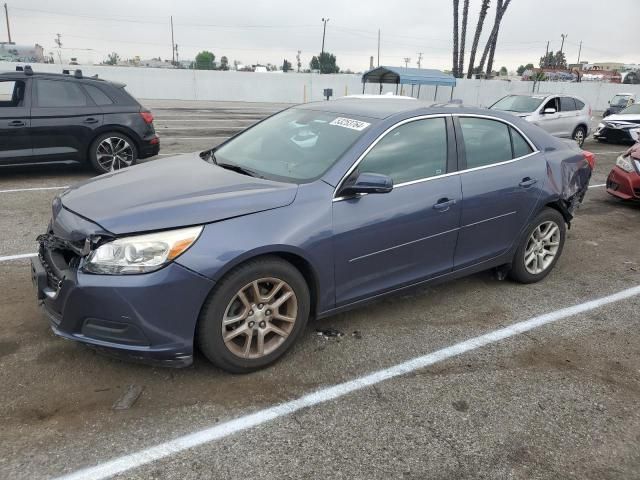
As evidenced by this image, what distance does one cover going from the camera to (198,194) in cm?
305

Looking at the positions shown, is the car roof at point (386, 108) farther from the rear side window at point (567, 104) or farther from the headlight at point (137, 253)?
the rear side window at point (567, 104)

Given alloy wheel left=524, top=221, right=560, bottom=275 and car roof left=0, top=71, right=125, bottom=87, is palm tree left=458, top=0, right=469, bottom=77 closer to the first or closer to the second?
car roof left=0, top=71, right=125, bottom=87

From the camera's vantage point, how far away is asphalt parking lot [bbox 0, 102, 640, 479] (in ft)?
8.04

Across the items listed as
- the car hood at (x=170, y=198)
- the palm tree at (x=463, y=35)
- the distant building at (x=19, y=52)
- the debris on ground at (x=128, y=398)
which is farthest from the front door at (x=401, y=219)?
the distant building at (x=19, y=52)

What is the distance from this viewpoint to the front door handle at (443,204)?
3.66m

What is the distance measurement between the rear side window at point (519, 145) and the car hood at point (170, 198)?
2188 mm

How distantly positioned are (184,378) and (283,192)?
1.25 metres

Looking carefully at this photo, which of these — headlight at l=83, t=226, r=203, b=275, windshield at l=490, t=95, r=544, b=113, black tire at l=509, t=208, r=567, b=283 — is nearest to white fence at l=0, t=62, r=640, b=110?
windshield at l=490, t=95, r=544, b=113

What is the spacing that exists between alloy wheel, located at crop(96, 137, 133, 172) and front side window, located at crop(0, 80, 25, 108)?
1.25 metres

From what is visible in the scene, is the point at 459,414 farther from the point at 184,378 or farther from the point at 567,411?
the point at 184,378

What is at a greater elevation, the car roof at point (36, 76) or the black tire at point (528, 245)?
the car roof at point (36, 76)

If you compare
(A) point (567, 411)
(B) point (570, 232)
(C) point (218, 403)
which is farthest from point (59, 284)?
(B) point (570, 232)

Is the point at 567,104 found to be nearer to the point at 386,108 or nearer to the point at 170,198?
the point at 386,108

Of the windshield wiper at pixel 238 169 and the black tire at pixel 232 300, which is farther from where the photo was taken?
the windshield wiper at pixel 238 169
